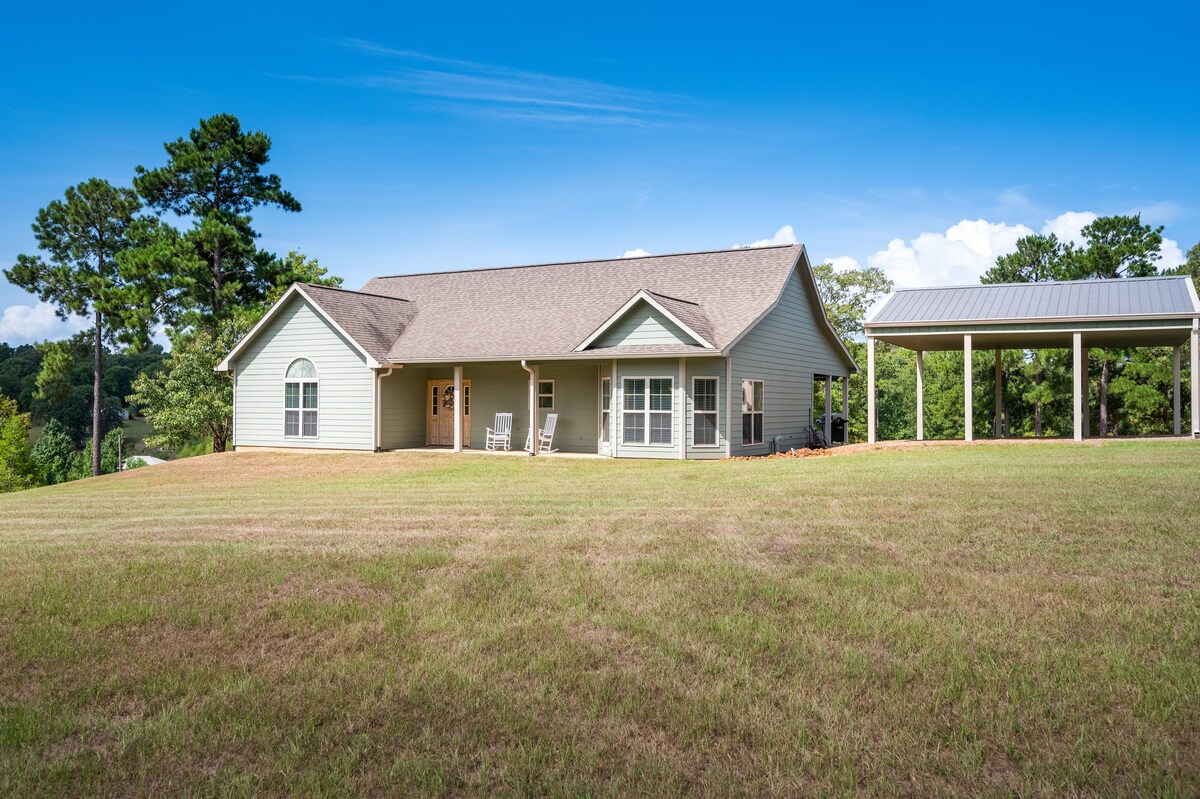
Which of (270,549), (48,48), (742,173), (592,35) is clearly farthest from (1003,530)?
(48,48)

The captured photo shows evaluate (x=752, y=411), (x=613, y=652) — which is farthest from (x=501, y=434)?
(x=613, y=652)

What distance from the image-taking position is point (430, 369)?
25.8m

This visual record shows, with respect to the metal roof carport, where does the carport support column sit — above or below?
below

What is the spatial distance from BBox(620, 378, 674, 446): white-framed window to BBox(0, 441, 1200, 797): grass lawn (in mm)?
10585

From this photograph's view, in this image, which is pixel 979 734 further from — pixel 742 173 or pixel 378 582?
pixel 742 173

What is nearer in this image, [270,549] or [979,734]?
[979,734]

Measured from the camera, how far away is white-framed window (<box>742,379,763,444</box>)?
71.7 feet

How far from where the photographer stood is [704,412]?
20.9 m

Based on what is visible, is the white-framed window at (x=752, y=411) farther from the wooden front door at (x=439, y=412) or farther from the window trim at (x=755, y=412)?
the wooden front door at (x=439, y=412)

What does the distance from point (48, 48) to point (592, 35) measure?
15.7m

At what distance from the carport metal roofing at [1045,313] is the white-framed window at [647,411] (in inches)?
253

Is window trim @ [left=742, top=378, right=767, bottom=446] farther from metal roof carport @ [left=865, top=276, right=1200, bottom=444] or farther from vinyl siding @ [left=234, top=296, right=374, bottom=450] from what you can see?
vinyl siding @ [left=234, top=296, right=374, bottom=450]

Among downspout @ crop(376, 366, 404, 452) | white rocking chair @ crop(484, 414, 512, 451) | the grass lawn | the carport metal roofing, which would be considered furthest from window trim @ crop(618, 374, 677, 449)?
the grass lawn

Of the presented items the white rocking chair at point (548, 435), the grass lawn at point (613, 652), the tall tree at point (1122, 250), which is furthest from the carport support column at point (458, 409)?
the tall tree at point (1122, 250)
